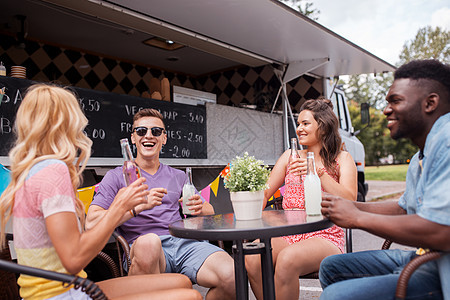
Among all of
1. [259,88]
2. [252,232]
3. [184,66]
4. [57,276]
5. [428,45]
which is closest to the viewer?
[57,276]

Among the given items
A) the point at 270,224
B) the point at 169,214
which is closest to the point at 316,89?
the point at 169,214

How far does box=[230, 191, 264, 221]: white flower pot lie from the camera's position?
1.79m

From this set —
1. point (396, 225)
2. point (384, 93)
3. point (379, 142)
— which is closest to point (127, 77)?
point (396, 225)

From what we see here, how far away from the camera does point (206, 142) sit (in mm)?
5676

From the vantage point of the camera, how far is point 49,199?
1227 mm

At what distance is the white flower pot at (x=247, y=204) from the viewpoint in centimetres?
179

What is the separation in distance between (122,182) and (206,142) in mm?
3316

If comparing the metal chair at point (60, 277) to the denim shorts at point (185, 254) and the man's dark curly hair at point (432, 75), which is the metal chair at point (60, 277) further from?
the man's dark curly hair at point (432, 75)

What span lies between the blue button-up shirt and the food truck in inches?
110

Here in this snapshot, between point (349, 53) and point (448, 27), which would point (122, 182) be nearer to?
point (349, 53)

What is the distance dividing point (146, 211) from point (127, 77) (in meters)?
5.89

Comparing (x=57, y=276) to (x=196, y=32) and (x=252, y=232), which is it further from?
(x=196, y=32)

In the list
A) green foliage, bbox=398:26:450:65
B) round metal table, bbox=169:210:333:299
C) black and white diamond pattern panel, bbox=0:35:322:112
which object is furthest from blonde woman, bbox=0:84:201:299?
green foliage, bbox=398:26:450:65

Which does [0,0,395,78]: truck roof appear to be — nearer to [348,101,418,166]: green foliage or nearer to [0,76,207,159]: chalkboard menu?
[0,76,207,159]: chalkboard menu
